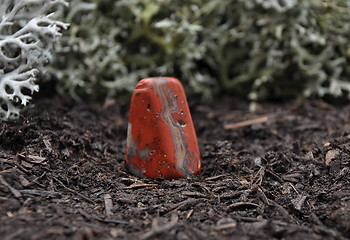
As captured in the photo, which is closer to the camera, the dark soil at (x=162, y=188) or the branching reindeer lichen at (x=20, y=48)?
the dark soil at (x=162, y=188)

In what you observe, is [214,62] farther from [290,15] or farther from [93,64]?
[93,64]

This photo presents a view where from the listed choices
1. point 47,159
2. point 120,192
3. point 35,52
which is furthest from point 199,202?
point 35,52

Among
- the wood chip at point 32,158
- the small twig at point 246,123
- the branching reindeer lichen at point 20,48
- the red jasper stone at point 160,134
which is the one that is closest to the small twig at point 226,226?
the red jasper stone at point 160,134

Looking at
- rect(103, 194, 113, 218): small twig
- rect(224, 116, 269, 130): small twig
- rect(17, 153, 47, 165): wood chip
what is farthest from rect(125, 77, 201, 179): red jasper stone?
rect(224, 116, 269, 130): small twig

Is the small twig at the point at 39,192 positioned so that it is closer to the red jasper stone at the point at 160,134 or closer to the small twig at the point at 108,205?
the small twig at the point at 108,205

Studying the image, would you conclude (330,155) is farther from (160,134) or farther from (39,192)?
(39,192)

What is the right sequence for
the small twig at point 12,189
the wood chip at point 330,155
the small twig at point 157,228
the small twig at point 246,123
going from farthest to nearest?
the small twig at point 246,123, the wood chip at point 330,155, the small twig at point 12,189, the small twig at point 157,228

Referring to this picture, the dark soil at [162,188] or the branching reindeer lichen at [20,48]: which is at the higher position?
the branching reindeer lichen at [20,48]
